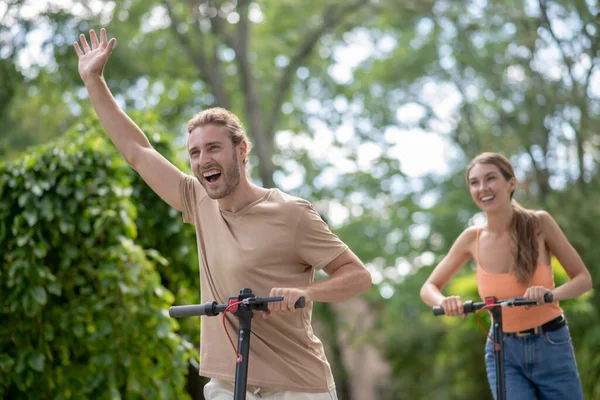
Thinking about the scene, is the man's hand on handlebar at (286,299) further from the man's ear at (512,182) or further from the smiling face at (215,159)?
the man's ear at (512,182)

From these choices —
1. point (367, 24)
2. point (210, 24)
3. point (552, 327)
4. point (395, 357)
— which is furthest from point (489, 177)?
point (395, 357)

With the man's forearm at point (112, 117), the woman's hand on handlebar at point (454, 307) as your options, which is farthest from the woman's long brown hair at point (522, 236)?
the man's forearm at point (112, 117)

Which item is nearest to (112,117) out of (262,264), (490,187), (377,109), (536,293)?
(262,264)

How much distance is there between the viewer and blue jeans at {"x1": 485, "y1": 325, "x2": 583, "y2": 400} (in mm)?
3549

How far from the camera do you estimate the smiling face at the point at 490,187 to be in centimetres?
363

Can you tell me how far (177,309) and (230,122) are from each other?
682mm

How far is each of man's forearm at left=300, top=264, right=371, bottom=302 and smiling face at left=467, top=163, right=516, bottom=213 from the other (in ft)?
3.69

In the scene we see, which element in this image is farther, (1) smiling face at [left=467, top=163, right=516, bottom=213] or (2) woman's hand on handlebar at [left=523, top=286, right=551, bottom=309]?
(1) smiling face at [left=467, top=163, right=516, bottom=213]

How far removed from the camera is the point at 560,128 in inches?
520

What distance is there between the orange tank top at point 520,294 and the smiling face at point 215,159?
1.47 metres

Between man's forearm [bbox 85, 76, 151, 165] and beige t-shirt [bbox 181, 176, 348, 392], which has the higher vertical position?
man's forearm [bbox 85, 76, 151, 165]

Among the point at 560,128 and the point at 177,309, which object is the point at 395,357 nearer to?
the point at 560,128

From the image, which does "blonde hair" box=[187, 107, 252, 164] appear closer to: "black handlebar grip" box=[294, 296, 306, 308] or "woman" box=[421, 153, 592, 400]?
"black handlebar grip" box=[294, 296, 306, 308]

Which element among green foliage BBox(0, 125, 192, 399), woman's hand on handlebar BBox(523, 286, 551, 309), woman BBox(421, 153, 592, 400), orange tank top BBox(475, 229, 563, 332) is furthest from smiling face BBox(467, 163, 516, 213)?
green foliage BBox(0, 125, 192, 399)
